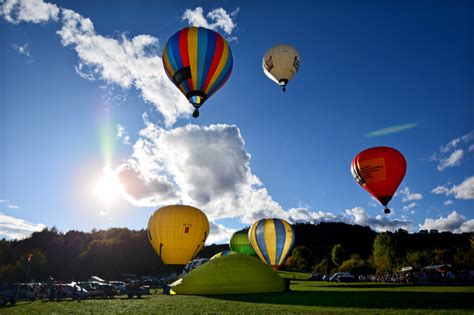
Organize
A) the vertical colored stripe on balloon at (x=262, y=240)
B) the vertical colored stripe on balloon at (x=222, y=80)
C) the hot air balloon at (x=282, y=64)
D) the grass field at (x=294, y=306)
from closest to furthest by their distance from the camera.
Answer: the grass field at (x=294, y=306) < the vertical colored stripe on balloon at (x=222, y=80) < the hot air balloon at (x=282, y=64) < the vertical colored stripe on balloon at (x=262, y=240)

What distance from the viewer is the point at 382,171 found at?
2172 centimetres

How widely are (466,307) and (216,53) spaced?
1704 cm

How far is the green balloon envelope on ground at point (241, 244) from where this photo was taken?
4538cm

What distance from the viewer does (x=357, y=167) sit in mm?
22797

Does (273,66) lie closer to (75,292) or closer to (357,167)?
(357,167)

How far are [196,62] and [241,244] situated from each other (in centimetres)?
3106

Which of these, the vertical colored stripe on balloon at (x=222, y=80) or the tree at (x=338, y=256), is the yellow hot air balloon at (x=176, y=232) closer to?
the vertical colored stripe on balloon at (x=222, y=80)

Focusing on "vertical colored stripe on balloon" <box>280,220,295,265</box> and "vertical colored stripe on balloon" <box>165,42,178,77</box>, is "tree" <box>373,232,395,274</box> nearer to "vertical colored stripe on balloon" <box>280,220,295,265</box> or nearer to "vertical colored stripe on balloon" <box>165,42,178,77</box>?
"vertical colored stripe on balloon" <box>280,220,295,265</box>

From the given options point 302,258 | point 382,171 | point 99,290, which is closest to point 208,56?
point 382,171

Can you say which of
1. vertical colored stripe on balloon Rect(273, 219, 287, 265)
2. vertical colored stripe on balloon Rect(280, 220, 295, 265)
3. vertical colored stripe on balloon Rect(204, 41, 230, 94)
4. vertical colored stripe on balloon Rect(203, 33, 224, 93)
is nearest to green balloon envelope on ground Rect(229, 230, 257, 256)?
vertical colored stripe on balloon Rect(280, 220, 295, 265)

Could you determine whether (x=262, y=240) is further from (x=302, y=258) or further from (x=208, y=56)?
(x=302, y=258)

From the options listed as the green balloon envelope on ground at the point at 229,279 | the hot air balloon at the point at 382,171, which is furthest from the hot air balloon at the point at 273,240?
the green balloon envelope on ground at the point at 229,279

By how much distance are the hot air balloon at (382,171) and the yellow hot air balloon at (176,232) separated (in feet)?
38.8

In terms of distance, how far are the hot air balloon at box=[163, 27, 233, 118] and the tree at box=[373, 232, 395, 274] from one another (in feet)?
161
